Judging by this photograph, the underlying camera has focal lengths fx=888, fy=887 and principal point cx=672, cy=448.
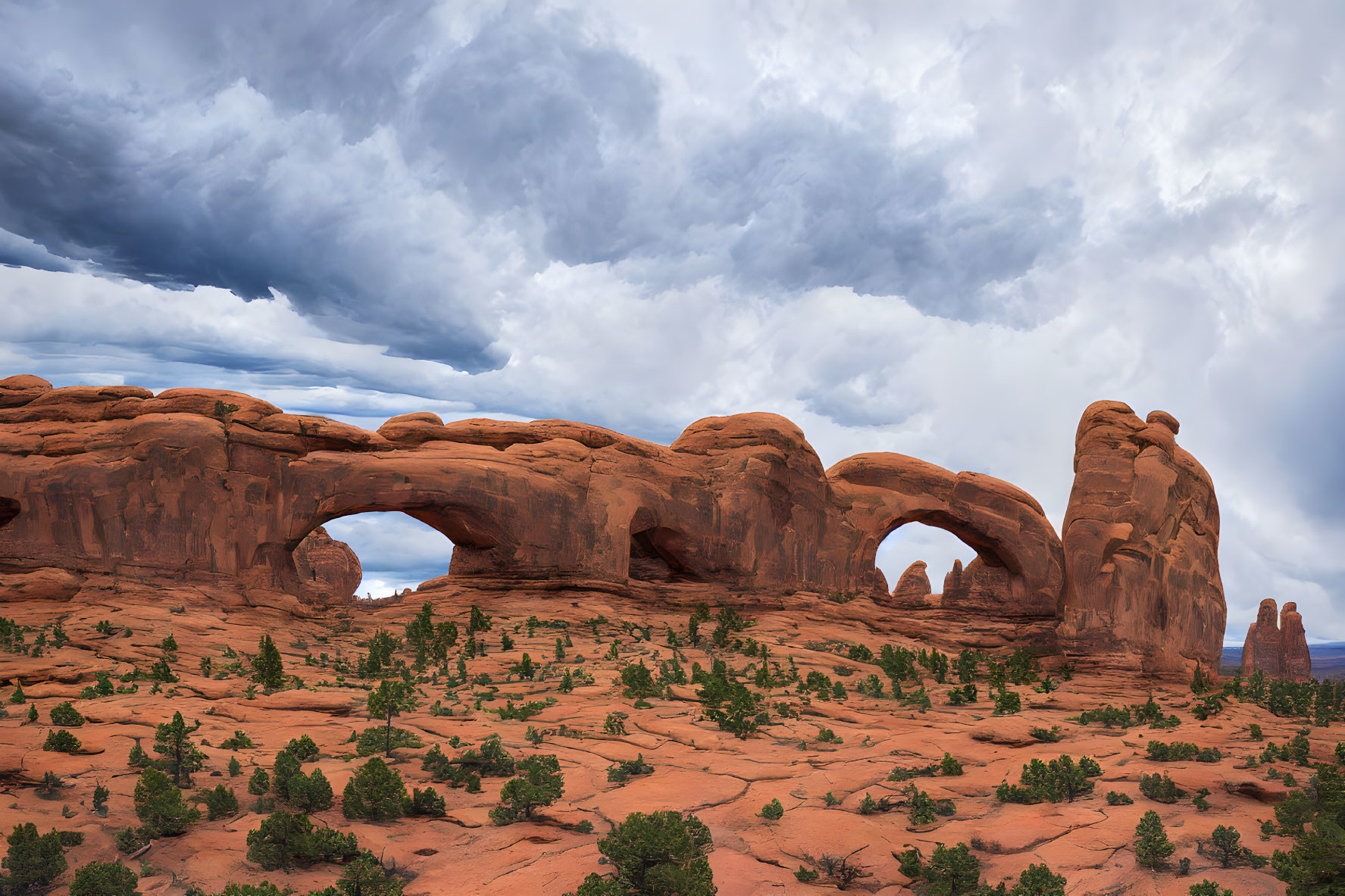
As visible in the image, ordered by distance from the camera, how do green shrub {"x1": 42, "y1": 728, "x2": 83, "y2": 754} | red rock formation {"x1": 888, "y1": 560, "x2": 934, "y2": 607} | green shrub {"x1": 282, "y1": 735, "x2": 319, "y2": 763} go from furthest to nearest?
red rock formation {"x1": 888, "y1": 560, "x2": 934, "y2": 607}
green shrub {"x1": 282, "y1": 735, "x2": 319, "y2": 763}
green shrub {"x1": 42, "y1": 728, "x2": 83, "y2": 754}

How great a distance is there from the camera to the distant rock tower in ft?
177

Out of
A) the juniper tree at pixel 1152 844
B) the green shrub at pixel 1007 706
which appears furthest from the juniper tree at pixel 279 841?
the green shrub at pixel 1007 706

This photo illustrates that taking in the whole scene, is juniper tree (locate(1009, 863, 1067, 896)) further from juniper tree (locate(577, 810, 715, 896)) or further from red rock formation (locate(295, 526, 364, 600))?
red rock formation (locate(295, 526, 364, 600))

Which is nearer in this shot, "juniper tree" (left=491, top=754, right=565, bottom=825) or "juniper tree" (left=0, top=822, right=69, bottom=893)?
"juniper tree" (left=0, top=822, right=69, bottom=893)

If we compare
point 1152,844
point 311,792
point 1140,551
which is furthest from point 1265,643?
point 311,792

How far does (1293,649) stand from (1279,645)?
74cm

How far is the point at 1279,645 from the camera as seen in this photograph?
54.6m

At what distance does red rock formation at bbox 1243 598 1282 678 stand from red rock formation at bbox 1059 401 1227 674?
28741 mm

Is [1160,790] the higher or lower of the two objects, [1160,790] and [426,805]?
the higher

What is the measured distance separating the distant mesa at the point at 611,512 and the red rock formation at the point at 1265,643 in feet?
96.4

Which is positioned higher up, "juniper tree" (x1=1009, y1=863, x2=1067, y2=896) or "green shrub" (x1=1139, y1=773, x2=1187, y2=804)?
"green shrub" (x1=1139, y1=773, x2=1187, y2=804)

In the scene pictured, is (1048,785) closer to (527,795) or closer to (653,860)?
(653,860)

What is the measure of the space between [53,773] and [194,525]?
13.4 m

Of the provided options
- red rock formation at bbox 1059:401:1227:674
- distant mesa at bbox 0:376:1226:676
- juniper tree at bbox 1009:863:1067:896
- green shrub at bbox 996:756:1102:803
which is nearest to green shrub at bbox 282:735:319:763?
juniper tree at bbox 1009:863:1067:896
